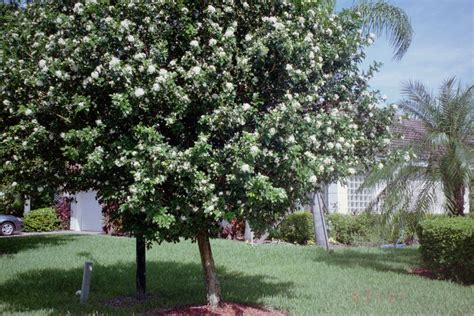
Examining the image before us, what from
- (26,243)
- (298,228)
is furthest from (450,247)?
(26,243)

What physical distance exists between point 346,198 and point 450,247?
8.34 meters

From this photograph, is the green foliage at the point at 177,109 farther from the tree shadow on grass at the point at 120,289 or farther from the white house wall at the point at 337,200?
the white house wall at the point at 337,200

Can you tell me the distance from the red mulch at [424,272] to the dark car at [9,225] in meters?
16.7

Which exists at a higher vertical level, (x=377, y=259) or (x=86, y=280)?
(x=86, y=280)

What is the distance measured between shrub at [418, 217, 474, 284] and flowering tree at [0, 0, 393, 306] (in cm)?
458

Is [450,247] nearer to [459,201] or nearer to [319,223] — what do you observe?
[459,201]

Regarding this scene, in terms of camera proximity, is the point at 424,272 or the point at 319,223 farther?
the point at 319,223

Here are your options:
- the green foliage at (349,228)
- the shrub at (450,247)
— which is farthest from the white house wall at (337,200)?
the shrub at (450,247)

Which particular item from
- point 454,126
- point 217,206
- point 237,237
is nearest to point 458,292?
point 454,126

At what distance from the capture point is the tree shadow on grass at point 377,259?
1134cm

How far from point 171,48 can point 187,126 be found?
3.18ft

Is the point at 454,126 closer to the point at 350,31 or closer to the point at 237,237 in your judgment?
the point at 350,31

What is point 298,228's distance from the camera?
1719cm

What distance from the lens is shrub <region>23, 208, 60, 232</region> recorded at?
22266 mm
